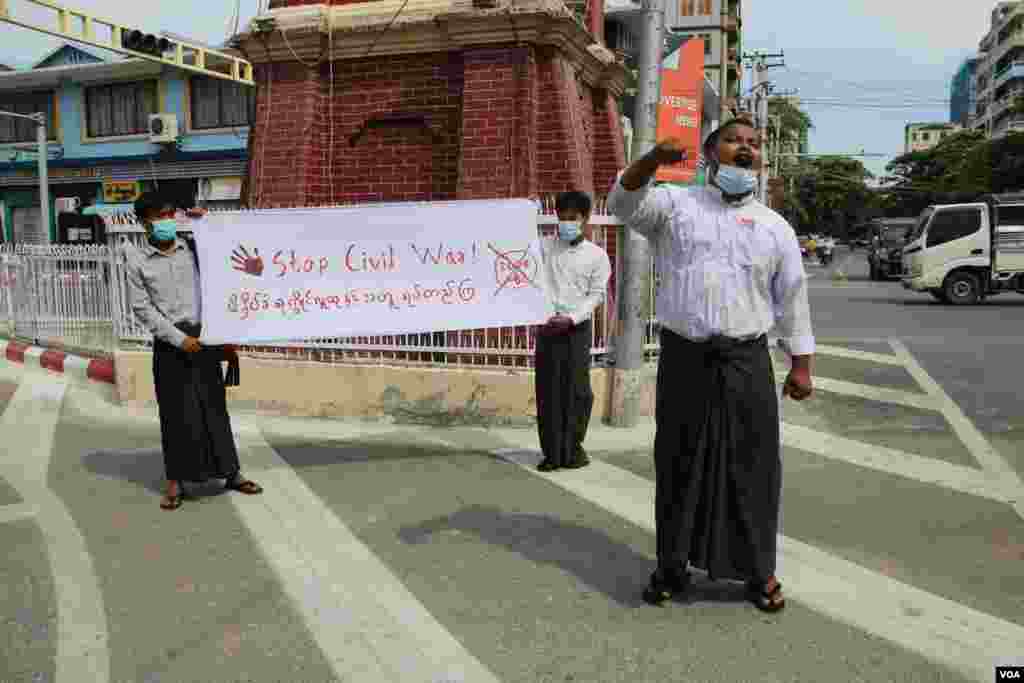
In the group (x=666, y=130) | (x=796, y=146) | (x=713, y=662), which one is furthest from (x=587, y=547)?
(x=796, y=146)

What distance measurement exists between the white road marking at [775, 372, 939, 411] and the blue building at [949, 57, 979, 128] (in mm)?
95624

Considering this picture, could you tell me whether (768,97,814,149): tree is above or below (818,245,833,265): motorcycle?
above

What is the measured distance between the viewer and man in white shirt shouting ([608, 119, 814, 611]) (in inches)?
133

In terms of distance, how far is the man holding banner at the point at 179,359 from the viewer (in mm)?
4938

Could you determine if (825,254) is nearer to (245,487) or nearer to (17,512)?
(245,487)

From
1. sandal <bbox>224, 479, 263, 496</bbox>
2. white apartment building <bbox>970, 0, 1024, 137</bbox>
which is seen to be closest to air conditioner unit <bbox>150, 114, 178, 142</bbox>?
sandal <bbox>224, 479, 263, 496</bbox>

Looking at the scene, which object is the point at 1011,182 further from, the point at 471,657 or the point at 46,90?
the point at 471,657

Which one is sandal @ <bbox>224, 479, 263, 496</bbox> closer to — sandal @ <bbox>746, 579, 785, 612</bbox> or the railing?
sandal @ <bbox>746, 579, 785, 612</bbox>

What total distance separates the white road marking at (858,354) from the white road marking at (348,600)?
6659 mm

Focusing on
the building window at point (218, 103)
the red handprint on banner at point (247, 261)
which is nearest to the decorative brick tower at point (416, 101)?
the red handprint on banner at point (247, 261)

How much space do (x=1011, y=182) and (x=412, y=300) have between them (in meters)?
48.9

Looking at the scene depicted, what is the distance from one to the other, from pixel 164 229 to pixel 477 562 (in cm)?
258

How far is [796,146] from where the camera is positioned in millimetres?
86750

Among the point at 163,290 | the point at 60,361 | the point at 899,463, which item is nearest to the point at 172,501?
the point at 163,290
